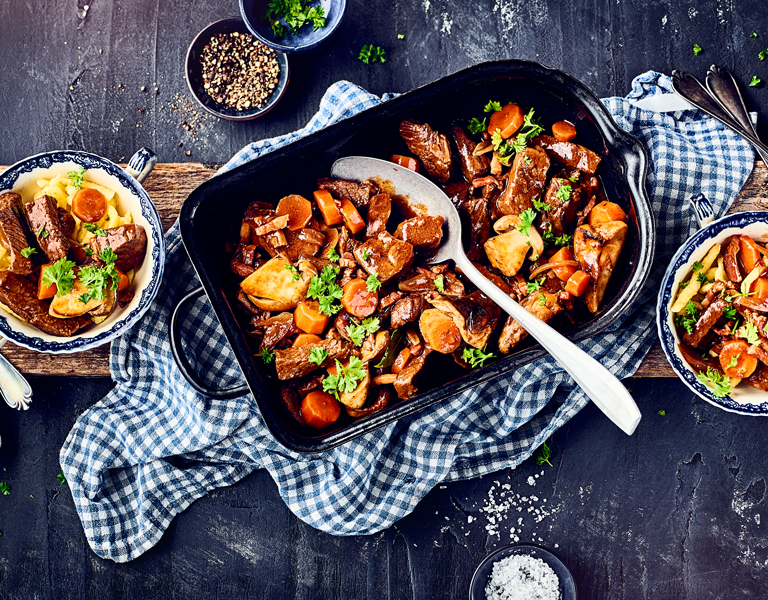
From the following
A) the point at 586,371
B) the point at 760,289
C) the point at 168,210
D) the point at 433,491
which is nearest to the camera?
the point at 586,371

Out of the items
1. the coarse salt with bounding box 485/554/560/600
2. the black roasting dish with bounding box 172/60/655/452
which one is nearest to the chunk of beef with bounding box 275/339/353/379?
the black roasting dish with bounding box 172/60/655/452

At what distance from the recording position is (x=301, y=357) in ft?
9.46

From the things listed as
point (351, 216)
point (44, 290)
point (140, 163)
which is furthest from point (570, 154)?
point (44, 290)

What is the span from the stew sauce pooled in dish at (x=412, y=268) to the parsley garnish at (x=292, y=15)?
1.15m

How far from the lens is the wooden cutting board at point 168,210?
3.35 meters

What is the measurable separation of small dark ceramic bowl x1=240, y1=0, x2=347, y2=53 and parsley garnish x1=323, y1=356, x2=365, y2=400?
198 cm

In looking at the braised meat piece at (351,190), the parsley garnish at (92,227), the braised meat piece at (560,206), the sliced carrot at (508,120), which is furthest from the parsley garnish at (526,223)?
the parsley garnish at (92,227)

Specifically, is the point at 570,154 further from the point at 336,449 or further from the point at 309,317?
the point at 336,449

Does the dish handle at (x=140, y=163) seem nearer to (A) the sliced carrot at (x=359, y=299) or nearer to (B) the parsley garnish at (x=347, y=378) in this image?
(A) the sliced carrot at (x=359, y=299)

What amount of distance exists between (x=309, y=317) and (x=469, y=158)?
4.00ft

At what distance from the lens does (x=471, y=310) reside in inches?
114

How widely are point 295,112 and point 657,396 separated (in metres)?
2.93

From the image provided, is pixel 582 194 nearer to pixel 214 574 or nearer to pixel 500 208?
pixel 500 208

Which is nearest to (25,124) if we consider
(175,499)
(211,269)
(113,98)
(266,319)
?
(113,98)
